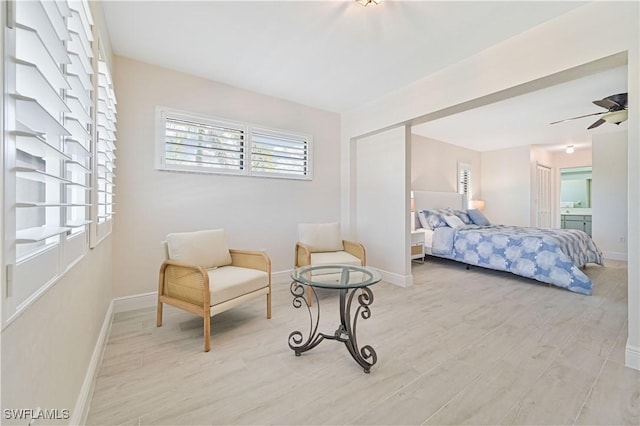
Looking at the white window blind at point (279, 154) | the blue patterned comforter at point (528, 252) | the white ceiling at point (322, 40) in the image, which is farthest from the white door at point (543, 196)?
the white window blind at point (279, 154)

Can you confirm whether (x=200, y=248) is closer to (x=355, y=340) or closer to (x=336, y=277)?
(x=336, y=277)

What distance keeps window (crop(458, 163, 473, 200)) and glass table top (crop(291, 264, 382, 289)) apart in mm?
5498

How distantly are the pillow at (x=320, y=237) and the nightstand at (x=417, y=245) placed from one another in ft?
5.61

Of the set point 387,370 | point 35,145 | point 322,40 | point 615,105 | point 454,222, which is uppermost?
point 322,40

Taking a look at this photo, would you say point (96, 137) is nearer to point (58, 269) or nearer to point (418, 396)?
point (58, 269)

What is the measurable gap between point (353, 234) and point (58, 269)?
3584 millimetres

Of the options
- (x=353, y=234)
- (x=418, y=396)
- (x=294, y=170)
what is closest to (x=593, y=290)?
(x=353, y=234)

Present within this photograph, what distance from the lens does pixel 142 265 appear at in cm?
283

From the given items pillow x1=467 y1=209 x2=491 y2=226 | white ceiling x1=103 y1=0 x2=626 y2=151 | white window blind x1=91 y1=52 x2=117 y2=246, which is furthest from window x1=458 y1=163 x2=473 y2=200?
white window blind x1=91 y1=52 x2=117 y2=246

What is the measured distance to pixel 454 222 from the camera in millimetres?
5035

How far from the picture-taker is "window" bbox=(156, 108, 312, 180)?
2.95m

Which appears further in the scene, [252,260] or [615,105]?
[615,105]

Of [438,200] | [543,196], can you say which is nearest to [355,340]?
[438,200]

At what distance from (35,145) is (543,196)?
30.0 ft
